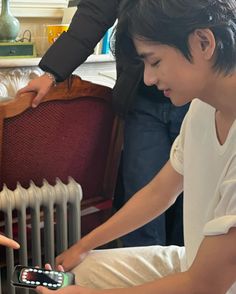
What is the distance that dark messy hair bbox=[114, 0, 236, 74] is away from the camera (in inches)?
36.2

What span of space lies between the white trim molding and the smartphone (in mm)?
1305

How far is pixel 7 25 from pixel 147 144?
77cm

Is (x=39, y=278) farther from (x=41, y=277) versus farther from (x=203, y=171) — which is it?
(x=203, y=171)

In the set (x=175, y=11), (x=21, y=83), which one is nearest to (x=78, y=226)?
(x=21, y=83)

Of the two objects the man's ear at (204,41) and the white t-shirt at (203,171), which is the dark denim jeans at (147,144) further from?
the man's ear at (204,41)

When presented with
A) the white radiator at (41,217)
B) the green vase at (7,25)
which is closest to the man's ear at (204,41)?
the white radiator at (41,217)

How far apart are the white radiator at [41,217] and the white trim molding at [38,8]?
3.00ft

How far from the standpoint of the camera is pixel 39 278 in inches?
46.1

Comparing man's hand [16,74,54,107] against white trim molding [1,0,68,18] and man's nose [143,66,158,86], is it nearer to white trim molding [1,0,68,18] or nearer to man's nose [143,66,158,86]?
man's nose [143,66,158,86]

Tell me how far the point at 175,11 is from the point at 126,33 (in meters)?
0.14

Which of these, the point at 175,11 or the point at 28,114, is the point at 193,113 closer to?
the point at 175,11

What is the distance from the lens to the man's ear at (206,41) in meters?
0.92

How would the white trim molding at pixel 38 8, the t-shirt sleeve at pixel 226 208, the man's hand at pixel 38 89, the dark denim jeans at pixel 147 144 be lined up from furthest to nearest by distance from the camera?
the white trim molding at pixel 38 8 < the dark denim jeans at pixel 147 144 < the man's hand at pixel 38 89 < the t-shirt sleeve at pixel 226 208

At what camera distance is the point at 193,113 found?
3.76 ft
